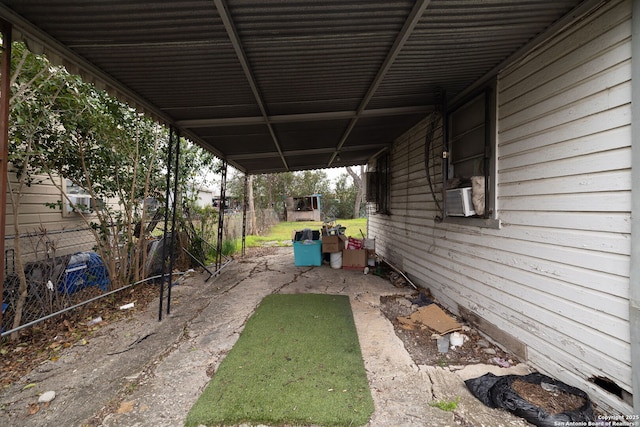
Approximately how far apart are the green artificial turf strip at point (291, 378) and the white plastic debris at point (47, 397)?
1182 mm

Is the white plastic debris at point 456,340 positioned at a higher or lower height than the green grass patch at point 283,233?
lower

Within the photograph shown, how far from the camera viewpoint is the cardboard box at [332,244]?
6.34m

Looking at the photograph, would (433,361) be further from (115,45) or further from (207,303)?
(115,45)

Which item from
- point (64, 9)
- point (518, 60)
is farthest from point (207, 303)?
point (518, 60)

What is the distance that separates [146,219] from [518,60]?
588 centimetres

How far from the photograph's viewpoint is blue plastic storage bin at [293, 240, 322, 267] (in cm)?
650

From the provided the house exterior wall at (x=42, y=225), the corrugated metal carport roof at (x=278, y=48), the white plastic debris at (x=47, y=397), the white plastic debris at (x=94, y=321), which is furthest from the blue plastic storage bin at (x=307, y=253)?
the white plastic debris at (x=47, y=397)

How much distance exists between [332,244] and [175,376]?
437 cm

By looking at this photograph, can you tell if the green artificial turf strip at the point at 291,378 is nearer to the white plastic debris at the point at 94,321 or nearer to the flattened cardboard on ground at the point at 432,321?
the flattened cardboard on ground at the point at 432,321

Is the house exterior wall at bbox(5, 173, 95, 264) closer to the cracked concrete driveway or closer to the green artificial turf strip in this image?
the cracked concrete driveway

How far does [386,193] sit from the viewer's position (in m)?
6.48

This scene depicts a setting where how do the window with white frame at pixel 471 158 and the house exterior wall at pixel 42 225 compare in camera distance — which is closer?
the window with white frame at pixel 471 158

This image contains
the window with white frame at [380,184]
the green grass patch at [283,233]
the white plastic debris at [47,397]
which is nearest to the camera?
the white plastic debris at [47,397]

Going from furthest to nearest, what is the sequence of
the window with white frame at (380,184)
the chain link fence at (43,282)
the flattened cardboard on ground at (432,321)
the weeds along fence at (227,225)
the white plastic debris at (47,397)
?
the weeds along fence at (227,225) → the window with white frame at (380,184) → the chain link fence at (43,282) → the flattened cardboard on ground at (432,321) → the white plastic debris at (47,397)
